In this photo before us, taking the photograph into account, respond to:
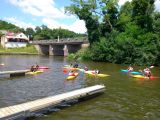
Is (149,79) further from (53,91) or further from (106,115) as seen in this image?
(106,115)

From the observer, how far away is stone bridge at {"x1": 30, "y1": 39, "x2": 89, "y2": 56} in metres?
96.5

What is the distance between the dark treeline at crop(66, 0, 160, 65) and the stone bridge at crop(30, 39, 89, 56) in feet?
50.4

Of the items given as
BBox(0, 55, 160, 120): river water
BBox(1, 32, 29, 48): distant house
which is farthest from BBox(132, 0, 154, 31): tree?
BBox(1, 32, 29, 48): distant house

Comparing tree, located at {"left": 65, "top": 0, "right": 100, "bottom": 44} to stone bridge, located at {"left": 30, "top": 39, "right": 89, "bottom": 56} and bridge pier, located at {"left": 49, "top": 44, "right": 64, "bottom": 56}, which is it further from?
bridge pier, located at {"left": 49, "top": 44, "right": 64, "bottom": 56}

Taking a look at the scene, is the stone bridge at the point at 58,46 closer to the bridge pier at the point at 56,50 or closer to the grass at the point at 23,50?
the bridge pier at the point at 56,50

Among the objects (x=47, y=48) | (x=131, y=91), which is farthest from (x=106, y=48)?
(x=47, y=48)

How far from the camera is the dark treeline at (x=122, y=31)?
62344 mm

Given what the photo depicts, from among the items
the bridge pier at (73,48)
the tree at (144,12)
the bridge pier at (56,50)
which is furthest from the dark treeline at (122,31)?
the bridge pier at (56,50)

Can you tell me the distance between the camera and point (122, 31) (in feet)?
238

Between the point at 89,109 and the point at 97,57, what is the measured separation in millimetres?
48364

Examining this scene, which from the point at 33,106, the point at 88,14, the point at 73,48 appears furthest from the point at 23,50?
the point at 33,106

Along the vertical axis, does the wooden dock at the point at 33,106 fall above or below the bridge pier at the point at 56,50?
below

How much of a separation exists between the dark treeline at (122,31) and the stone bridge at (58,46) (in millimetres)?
15367

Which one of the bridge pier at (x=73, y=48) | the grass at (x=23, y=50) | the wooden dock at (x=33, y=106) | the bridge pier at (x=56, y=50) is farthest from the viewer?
the grass at (x=23, y=50)
